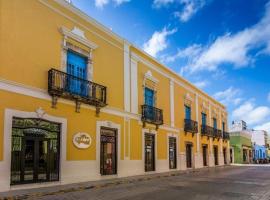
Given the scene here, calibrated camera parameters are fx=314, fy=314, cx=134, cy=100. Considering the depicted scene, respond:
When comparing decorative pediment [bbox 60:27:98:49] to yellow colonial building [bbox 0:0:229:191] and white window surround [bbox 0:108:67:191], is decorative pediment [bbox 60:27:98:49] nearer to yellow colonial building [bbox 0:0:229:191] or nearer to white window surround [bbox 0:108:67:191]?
yellow colonial building [bbox 0:0:229:191]

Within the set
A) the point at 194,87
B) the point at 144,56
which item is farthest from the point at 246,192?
the point at 194,87

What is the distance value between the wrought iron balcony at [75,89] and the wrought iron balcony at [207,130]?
16.1 meters

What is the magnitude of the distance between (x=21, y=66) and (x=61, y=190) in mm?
4909

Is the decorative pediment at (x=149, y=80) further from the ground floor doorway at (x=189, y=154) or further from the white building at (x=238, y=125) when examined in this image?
the white building at (x=238, y=125)

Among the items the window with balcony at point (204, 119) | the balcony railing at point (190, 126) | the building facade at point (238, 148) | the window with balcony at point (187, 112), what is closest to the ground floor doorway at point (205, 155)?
the window with balcony at point (204, 119)

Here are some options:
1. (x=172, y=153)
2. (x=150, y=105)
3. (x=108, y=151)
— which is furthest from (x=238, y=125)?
(x=108, y=151)

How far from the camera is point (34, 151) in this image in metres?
12.2

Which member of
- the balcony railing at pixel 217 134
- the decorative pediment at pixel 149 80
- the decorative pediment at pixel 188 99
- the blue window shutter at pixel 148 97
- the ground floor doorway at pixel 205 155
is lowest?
the ground floor doorway at pixel 205 155

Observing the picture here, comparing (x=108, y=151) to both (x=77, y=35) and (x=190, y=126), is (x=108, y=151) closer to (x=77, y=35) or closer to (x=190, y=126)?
(x=77, y=35)

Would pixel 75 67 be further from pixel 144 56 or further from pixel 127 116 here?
pixel 144 56

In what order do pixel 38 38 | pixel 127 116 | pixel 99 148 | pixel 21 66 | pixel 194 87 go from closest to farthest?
pixel 21 66 → pixel 38 38 → pixel 99 148 → pixel 127 116 → pixel 194 87

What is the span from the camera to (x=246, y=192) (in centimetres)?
1120

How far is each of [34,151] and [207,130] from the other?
2134 centimetres

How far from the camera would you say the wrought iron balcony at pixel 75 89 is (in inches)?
510
